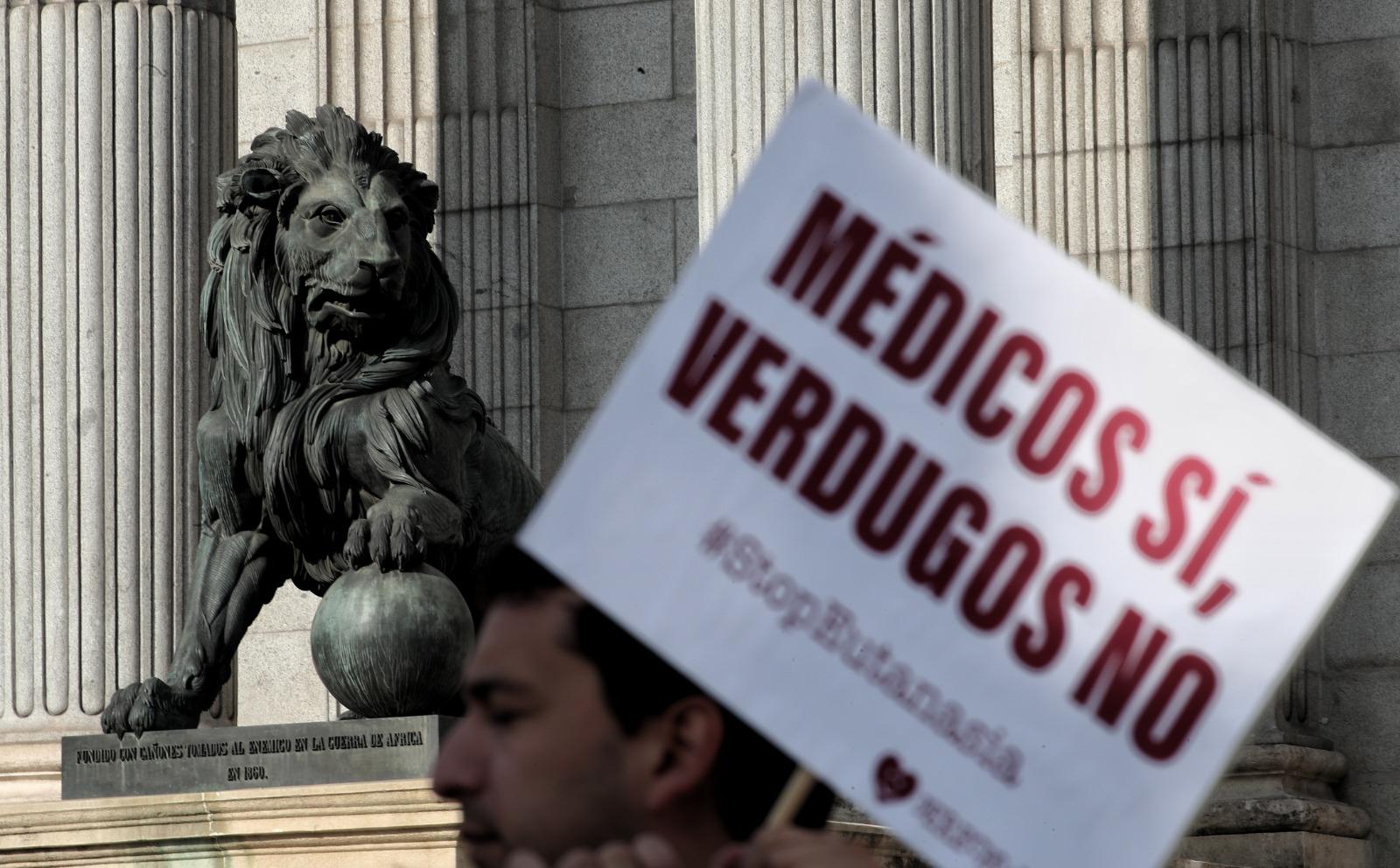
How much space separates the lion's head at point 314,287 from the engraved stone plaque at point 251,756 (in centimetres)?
88

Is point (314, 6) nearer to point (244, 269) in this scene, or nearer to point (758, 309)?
point (244, 269)

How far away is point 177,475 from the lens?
54.4 ft

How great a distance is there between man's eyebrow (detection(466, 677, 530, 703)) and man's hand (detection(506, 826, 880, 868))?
0.26m

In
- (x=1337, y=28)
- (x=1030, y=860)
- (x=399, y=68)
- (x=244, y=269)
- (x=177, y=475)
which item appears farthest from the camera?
(x=399, y=68)

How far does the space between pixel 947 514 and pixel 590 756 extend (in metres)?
0.64

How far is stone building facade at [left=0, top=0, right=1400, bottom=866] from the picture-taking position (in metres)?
16.3

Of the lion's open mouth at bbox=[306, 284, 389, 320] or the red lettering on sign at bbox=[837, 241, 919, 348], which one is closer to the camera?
the red lettering on sign at bbox=[837, 241, 919, 348]

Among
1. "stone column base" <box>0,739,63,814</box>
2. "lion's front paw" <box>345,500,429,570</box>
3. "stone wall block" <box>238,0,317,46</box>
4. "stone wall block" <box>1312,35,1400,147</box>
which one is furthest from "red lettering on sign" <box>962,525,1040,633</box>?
"stone wall block" <box>238,0,317,46</box>

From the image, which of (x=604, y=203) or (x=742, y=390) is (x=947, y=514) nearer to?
(x=742, y=390)

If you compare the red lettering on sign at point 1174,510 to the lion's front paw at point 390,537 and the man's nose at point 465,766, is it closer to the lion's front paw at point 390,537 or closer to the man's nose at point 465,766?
the man's nose at point 465,766

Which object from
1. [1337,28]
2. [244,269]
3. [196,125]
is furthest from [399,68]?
[244,269]

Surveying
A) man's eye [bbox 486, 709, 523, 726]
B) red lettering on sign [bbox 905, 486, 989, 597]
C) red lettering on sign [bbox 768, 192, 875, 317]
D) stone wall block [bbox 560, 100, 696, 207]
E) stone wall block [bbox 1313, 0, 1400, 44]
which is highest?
red lettering on sign [bbox 768, 192, 875, 317]

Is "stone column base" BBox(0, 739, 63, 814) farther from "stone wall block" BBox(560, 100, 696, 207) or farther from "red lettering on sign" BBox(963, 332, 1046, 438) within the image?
"red lettering on sign" BBox(963, 332, 1046, 438)

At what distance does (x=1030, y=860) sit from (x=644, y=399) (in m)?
0.89
